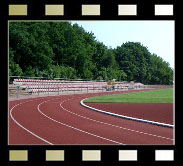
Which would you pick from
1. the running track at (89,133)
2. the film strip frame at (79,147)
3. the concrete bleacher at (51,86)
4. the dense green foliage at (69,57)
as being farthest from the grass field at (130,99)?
the film strip frame at (79,147)

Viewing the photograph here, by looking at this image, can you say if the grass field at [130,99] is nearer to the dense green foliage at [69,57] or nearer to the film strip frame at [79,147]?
the dense green foliage at [69,57]

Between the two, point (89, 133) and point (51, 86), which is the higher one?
point (51, 86)

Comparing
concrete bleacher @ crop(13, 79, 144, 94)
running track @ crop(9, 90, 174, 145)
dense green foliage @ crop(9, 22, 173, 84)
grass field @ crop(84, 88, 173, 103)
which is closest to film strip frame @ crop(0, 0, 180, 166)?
running track @ crop(9, 90, 174, 145)

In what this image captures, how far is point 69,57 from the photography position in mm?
53188

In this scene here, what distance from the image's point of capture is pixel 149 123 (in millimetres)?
12406

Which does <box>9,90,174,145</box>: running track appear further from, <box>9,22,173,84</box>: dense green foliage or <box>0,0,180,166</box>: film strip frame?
<box>9,22,173,84</box>: dense green foliage

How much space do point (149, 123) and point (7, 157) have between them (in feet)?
27.7

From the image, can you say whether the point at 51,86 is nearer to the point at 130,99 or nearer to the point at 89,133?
the point at 130,99

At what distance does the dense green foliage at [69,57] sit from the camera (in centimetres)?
3744

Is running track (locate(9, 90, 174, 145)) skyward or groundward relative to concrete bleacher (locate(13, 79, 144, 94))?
groundward

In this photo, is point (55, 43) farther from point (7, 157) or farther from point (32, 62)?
point (7, 157)

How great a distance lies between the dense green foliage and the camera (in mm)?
37438

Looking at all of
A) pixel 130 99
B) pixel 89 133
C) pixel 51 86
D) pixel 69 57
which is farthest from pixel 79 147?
pixel 69 57

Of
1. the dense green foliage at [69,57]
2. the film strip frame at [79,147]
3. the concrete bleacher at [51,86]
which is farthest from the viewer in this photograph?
the dense green foliage at [69,57]
